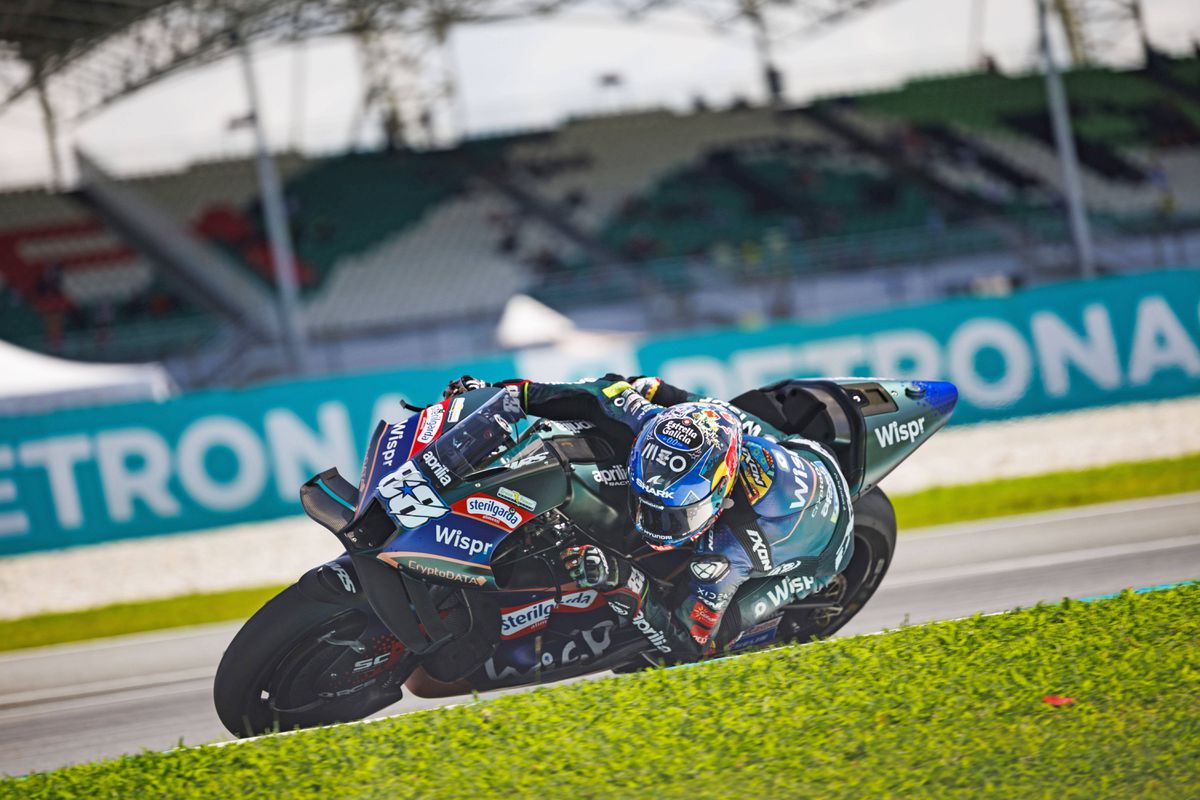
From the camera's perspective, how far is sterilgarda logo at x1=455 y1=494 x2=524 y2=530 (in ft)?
13.8

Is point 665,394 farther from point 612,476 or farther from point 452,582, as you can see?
point 452,582

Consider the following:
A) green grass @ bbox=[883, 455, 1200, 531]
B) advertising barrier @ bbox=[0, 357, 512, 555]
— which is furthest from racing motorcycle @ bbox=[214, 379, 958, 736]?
advertising barrier @ bbox=[0, 357, 512, 555]

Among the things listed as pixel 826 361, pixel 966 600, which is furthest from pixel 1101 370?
pixel 966 600

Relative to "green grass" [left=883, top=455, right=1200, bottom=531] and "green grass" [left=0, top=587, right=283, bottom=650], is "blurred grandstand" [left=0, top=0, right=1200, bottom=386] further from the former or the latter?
"green grass" [left=0, top=587, right=283, bottom=650]

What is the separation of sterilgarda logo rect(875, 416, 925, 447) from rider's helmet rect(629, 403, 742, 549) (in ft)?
3.90

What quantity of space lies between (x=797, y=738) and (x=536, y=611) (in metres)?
1.13

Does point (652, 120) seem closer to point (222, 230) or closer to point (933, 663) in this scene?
point (222, 230)

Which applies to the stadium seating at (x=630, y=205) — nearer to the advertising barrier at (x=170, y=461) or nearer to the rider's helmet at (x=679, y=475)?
the advertising barrier at (x=170, y=461)

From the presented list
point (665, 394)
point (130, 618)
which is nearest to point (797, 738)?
point (665, 394)

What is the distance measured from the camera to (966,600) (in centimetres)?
655

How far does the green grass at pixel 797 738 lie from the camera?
387 cm

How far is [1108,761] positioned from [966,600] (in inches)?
106

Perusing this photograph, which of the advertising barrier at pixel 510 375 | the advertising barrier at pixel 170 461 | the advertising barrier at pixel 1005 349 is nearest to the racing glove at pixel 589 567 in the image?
the advertising barrier at pixel 170 461

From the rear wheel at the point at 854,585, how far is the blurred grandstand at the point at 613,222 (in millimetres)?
16907
